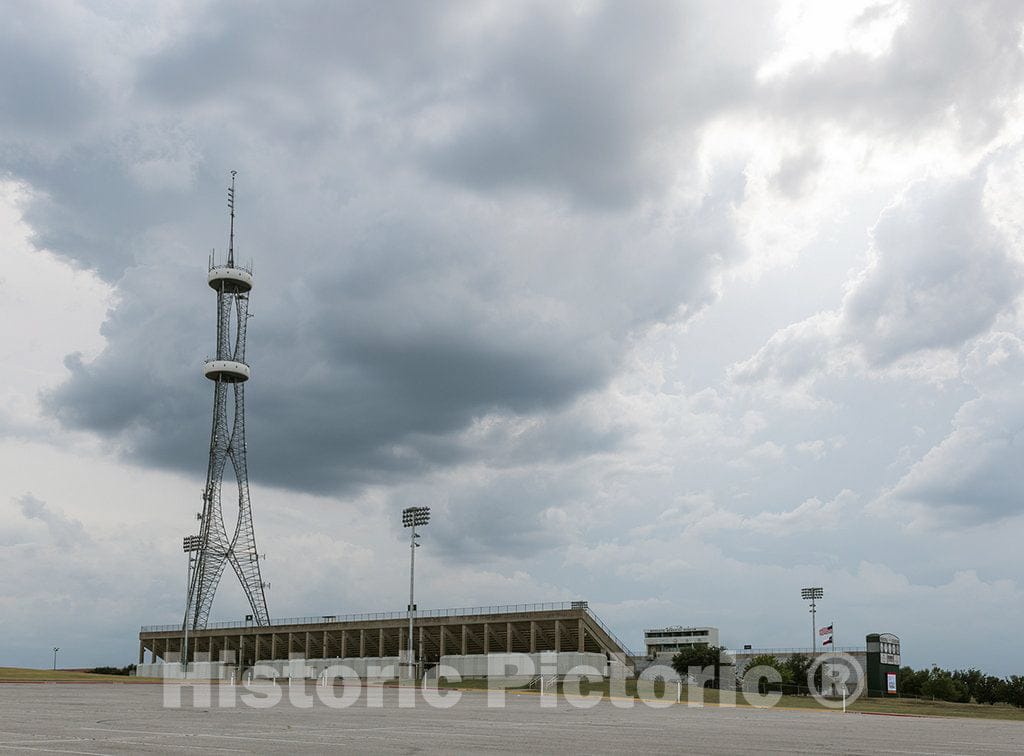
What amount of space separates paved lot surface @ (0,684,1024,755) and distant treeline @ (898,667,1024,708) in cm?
7682

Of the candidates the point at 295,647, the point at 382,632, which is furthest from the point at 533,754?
the point at 295,647

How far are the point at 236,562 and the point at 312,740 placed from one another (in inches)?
4380

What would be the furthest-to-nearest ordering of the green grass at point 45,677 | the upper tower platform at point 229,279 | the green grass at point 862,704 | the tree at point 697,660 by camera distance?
the upper tower platform at point 229,279 → the tree at point 697,660 → the green grass at point 45,677 → the green grass at point 862,704

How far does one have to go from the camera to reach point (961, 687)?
371 ft

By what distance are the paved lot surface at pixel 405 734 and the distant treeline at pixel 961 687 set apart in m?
76.8

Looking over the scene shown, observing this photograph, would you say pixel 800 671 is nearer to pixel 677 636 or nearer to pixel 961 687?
pixel 961 687

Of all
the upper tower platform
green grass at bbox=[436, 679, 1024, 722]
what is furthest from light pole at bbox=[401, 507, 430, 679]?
the upper tower platform

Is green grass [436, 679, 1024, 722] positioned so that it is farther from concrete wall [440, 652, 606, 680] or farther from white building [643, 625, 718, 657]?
white building [643, 625, 718, 657]

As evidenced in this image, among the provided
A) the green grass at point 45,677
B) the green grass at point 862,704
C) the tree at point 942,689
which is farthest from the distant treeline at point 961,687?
the green grass at point 45,677

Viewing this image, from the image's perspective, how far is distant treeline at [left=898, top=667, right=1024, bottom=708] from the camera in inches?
4018

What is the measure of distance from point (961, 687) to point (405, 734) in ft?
354

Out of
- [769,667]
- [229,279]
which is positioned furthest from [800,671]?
[229,279]

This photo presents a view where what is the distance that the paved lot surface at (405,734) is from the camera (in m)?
19.7

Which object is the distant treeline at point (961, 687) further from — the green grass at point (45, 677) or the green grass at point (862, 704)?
the green grass at point (45, 677)
